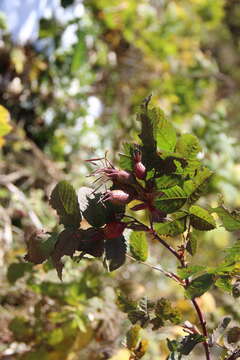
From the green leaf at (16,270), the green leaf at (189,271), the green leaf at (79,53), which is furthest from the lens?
the green leaf at (79,53)

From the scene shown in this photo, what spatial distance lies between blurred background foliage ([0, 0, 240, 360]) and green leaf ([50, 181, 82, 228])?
377mm

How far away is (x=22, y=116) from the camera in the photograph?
2.02 meters

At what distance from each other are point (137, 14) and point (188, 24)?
593 mm

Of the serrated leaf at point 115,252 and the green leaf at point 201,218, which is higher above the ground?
the green leaf at point 201,218

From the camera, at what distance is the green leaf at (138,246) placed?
2.23 feet

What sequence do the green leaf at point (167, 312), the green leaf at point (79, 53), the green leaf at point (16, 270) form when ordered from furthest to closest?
the green leaf at point (79, 53) → the green leaf at point (16, 270) → the green leaf at point (167, 312)

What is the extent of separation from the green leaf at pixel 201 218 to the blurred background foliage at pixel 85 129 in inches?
12.6

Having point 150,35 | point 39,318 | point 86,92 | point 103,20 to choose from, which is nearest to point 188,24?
point 150,35

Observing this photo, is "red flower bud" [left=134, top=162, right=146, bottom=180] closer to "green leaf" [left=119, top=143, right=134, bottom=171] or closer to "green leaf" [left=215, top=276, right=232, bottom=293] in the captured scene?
"green leaf" [left=119, top=143, right=134, bottom=171]

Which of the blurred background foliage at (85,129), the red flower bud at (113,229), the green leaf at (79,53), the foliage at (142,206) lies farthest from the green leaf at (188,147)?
the green leaf at (79,53)

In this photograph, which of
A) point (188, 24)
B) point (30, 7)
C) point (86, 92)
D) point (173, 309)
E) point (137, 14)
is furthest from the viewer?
point (188, 24)

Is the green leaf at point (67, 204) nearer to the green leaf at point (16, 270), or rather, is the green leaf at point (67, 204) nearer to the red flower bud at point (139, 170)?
the red flower bud at point (139, 170)

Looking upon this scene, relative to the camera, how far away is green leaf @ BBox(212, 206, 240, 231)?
58 cm

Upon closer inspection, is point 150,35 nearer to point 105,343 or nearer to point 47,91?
point 47,91
